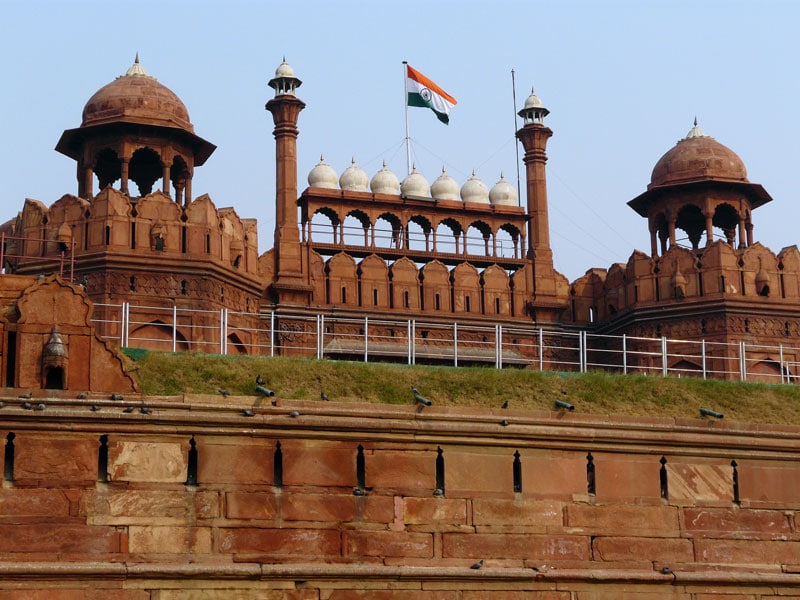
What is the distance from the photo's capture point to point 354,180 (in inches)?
1158

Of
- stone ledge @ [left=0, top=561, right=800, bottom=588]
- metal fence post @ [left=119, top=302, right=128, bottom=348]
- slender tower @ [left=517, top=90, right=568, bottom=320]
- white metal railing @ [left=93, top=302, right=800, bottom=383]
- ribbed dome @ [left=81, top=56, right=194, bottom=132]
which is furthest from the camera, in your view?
slender tower @ [left=517, top=90, right=568, bottom=320]

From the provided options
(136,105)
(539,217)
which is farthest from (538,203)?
(136,105)

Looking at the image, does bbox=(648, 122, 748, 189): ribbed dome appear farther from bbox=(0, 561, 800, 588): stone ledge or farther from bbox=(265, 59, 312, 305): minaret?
bbox=(0, 561, 800, 588): stone ledge

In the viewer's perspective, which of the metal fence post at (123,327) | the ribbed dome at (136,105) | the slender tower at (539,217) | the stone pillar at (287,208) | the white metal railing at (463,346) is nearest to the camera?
the metal fence post at (123,327)

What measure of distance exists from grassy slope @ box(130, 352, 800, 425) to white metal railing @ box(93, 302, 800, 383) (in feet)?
9.31

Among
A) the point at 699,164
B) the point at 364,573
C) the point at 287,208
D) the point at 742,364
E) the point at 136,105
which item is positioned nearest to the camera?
the point at 364,573

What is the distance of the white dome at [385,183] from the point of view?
96.9 ft

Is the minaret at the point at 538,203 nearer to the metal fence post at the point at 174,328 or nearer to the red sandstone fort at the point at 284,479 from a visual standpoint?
the red sandstone fort at the point at 284,479

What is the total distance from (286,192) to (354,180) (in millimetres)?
1902

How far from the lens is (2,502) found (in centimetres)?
1611

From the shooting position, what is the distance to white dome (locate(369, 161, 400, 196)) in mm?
29531

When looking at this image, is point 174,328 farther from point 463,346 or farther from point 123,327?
point 463,346

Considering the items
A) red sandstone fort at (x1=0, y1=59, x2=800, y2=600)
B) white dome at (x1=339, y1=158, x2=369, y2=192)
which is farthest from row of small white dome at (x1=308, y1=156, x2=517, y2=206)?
red sandstone fort at (x1=0, y1=59, x2=800, y2=600)

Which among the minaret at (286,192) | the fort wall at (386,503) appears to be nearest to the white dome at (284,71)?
the minaret at (286,192)
